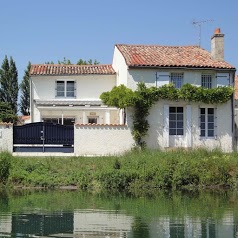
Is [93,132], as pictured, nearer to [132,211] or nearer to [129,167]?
[129,167]

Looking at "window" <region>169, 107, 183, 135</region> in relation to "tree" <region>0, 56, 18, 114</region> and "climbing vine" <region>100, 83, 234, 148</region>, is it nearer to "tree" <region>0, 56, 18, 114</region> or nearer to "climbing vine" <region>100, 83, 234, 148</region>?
"climbing vine" <region>100, 83, 234, 148</region>

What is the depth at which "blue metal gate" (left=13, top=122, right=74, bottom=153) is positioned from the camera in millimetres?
33281

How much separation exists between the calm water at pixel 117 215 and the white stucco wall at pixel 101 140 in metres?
6.86

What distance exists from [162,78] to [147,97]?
1765 mm

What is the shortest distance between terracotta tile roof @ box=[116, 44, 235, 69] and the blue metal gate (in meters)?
6.76

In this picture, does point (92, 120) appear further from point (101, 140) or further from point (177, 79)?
point (177, 79)

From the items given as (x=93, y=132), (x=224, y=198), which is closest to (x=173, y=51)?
(x=93, y=132)

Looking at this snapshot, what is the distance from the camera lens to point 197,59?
38438 millimetres

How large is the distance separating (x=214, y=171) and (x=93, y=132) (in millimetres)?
8217

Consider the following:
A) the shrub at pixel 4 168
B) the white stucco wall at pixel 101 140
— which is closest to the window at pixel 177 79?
the white stucco wall at pixel 101 140

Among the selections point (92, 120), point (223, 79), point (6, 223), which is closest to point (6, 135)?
point (92, 120)

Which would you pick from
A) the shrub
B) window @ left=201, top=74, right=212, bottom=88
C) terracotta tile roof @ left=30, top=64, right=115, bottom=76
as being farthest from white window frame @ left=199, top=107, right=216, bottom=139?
the shrub

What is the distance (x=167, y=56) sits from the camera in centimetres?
3856

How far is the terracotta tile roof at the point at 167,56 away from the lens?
36.7m
